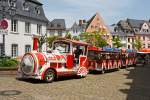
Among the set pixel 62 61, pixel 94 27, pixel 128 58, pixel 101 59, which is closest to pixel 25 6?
pixel 128 58

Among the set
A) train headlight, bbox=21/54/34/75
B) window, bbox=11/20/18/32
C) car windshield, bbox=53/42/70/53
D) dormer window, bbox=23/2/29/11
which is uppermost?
dormer window, bbox=23/2/29/11

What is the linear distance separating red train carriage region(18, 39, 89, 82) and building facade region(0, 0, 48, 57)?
14.4 meters

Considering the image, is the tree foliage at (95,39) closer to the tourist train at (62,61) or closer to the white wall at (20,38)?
the white wall at (20,38)

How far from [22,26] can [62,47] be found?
1803 centimetres

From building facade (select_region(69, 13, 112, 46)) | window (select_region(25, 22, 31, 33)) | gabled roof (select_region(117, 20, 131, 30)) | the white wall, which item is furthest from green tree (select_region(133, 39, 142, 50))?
window (select_region(25, 22, 31, 33))

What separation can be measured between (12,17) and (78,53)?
1688 centimetres

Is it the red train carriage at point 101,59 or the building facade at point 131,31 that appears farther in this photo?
the building facade at point 131,31

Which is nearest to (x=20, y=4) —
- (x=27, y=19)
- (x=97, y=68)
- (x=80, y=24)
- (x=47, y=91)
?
(x=27, y=19)

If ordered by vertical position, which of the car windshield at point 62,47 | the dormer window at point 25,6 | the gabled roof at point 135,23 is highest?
the gabled roof at point 135,23

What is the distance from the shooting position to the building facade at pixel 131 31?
10156 centimetres

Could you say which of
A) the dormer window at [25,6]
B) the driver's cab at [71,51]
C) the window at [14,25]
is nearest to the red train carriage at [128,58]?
the driver's cab at [71,51]

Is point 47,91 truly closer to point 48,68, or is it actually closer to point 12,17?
point 48,68

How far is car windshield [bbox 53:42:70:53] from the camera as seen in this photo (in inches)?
775

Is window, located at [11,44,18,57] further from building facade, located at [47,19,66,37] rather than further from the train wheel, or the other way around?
building facade, located at [47,19,66,37]
